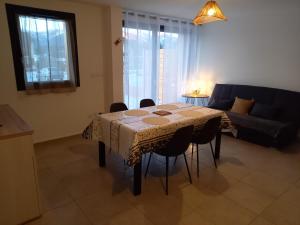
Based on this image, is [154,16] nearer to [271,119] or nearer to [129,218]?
[271,119]

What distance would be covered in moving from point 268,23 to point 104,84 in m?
3.40

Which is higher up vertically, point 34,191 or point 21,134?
point 21,134

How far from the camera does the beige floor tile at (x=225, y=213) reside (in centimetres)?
190

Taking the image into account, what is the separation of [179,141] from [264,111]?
2417mm

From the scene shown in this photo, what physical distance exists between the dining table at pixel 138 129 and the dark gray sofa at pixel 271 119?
1.09 metres

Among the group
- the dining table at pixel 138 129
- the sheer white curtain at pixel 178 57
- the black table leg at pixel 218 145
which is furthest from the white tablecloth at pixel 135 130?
the sheer white curtain at pixel 178 57

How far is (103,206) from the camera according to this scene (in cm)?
207

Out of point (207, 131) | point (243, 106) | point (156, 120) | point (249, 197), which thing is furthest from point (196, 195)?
point (243, 106)

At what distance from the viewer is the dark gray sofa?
11.2ft

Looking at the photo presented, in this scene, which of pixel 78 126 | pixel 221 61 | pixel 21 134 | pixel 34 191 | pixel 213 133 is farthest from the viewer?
pixel 221 61

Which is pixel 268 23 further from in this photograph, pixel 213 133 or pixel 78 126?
pixel 78 126

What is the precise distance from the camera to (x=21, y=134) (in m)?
1.69

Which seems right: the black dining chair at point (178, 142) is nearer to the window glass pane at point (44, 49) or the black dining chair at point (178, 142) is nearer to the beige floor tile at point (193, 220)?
the beige floor tile at point (193, 220)

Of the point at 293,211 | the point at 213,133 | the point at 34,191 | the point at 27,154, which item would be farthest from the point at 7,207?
the point at 293,211
